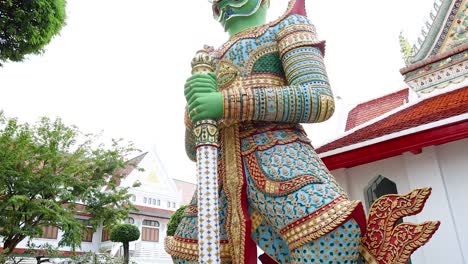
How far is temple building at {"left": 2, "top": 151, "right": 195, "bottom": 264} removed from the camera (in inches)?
711

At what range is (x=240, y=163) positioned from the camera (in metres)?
2.37

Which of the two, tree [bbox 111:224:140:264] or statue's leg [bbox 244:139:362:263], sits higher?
tree [bbox 111:224:140:264]

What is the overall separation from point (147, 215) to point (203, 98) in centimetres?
1762

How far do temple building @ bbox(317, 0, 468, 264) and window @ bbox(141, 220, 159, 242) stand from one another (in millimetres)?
15773

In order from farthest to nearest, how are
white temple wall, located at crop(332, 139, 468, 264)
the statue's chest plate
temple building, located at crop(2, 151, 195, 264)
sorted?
temple building, located at crop(2, 151, 195, 264), white temple wall, located at crop(332, 139, 468, 264), the statue's chest plate

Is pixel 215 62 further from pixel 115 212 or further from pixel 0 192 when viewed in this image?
pixel 115 212

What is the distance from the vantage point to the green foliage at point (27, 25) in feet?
20.2

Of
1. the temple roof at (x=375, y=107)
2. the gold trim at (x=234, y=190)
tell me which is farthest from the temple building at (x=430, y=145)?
the gold trim at (x=234, y=190)

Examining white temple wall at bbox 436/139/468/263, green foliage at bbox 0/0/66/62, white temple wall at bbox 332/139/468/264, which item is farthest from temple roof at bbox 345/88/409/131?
green foliage at bbox 0/0/66/62

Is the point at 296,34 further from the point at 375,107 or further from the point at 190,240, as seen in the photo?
the point at 375,107

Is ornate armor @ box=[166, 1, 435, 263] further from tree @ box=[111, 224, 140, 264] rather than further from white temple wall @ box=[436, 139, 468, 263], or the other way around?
tree @ box=[111, 224, 140, 264]

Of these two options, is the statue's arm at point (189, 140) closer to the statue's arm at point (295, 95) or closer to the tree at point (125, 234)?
the statue's arm at point (295, 95)

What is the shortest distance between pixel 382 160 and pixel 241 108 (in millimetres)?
2491

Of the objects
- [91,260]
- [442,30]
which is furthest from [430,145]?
[91,260]
